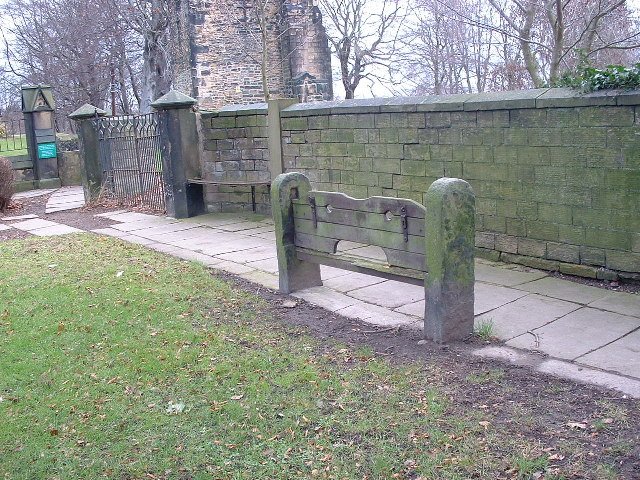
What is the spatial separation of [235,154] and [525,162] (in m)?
5.06

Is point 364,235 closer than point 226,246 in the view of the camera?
Yes

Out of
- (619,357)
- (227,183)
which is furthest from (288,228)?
(227,183)

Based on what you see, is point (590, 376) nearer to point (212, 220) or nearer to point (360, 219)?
point (360, 219)

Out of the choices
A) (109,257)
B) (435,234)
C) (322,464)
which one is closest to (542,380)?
(435,234)

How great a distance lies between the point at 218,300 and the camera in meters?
6.17

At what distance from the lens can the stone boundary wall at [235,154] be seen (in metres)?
10.3

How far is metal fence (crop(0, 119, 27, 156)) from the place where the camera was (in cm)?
1730

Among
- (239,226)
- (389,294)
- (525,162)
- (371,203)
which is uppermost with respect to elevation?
(525,162)

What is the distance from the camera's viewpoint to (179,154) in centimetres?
1089

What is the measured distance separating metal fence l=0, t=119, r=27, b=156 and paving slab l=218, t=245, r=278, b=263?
11283 mm

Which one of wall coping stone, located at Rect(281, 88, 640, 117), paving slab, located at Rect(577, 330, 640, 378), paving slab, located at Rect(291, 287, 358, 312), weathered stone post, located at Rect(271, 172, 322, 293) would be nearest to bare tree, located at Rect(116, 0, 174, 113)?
wall coping stone, located at Rect(281, 88, 640, 117)

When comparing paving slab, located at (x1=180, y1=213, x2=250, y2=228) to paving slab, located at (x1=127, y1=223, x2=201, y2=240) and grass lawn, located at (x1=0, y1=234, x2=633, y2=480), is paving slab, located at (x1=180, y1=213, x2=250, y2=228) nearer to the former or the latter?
paving slab, located at (x1=127, y1=223, x2=201, y2=240)

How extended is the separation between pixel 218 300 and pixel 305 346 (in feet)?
4.74

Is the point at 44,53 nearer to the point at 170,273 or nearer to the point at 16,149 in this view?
the point at 16,149
